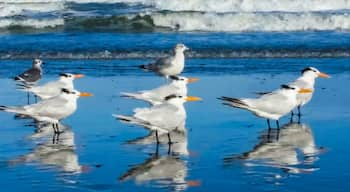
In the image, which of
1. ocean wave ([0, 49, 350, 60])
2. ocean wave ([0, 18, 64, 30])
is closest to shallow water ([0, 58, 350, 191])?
ocean wave ([0, 49, 350, 60])

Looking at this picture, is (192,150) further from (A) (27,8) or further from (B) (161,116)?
(A) (27,8)

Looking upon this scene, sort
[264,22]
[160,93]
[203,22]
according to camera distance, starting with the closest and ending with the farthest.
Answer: [160,93], [264,22], [203,22]

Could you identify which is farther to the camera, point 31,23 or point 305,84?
point 31,23

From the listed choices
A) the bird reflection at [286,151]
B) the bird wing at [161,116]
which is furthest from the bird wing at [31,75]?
the bird reflection at [286,151]

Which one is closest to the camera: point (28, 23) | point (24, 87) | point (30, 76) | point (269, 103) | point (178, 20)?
point (269, 103)

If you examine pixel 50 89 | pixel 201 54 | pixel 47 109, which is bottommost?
pixel 201 54

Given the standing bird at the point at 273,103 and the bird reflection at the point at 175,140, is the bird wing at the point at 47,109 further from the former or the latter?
the standing bird at the point at 273,103

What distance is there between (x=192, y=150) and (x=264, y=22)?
54.3ft

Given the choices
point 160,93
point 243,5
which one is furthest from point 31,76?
point 243,5

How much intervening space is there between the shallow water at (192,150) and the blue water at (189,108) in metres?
0.01

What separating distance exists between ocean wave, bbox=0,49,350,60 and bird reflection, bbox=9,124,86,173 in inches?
341

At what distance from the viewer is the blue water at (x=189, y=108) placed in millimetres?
7465

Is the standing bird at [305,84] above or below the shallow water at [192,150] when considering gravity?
above

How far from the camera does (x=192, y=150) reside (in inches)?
343
